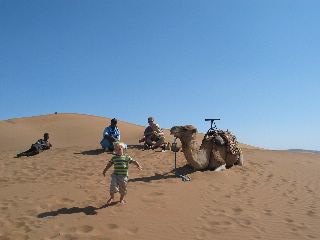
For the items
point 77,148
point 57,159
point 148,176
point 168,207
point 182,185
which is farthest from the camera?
point 77,148

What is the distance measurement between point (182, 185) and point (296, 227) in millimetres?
3411

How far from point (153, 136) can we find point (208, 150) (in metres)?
3.88

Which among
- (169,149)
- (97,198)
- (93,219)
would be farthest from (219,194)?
(169,149)

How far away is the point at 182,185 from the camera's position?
34.9ft

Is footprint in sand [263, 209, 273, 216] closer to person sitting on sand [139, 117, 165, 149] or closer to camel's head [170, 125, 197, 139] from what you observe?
camel's head [170, 125, 197, 139]

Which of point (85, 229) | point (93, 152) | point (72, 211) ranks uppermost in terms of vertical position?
point (93, 152)

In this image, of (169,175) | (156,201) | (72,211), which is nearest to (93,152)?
(169,175)

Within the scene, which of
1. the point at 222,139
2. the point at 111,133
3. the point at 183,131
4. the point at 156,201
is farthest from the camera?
the point at 111,133

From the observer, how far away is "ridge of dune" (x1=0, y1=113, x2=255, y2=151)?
27819 mm

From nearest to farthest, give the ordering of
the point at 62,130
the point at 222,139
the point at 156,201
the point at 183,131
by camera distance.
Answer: the point at 156,201 → the point at 183,131 → the point at 222,139 → the point at 62,130

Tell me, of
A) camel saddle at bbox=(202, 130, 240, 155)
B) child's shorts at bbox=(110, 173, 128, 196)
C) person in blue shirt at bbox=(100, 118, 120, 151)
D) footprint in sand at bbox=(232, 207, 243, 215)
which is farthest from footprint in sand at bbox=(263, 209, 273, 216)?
person in blue shirt at bbox=(100, 118, 120, 151)

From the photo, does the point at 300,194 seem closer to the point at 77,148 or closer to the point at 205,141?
the point at 205,141

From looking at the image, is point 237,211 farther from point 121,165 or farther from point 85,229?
point 85,229

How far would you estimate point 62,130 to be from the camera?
102ft
